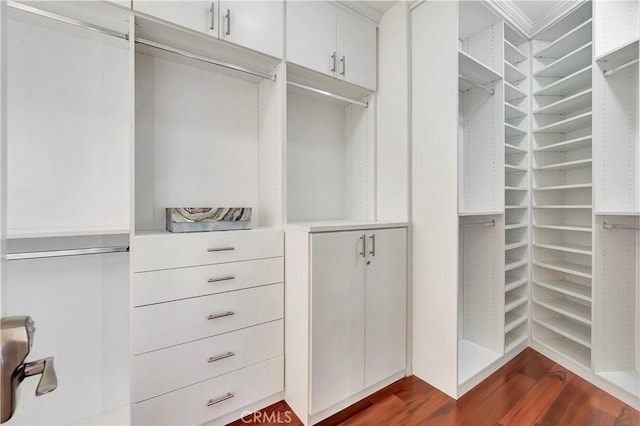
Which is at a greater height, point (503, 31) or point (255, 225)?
point (503, 31)

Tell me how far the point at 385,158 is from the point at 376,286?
952 millimetres

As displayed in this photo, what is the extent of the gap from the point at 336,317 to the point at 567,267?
1.90 metres

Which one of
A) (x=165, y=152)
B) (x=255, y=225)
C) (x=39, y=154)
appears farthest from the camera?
(x=255, y=225)

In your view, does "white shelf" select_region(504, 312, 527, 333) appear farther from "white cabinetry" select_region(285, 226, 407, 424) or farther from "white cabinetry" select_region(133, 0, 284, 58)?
"white cabinetry" select_region(133, 0, 284, 58)

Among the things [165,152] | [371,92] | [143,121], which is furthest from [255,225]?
[371,92]

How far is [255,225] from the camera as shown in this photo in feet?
6.60

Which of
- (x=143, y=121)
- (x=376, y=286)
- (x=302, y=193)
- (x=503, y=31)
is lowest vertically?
(x=376, y=286)

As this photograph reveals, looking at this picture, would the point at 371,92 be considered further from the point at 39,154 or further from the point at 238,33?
the point at 39,154

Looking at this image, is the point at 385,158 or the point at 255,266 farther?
the point at 385,158

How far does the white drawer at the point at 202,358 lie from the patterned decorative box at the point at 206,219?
586 mm

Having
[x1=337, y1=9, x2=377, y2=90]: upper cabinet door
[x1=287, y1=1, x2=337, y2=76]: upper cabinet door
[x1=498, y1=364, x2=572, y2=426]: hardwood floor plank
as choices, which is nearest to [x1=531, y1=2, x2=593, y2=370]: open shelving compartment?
[x1=498, y1=364, x2=572, y2=426]: hardwood floor plank

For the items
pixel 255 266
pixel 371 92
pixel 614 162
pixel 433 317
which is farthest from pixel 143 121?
pixel 614 162

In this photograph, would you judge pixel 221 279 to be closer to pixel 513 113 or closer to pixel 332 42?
pixel 332 42

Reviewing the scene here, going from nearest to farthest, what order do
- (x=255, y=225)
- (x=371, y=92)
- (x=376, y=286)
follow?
(x=376, y=286) < (x=255, y=225) < (x=371, y=92)
